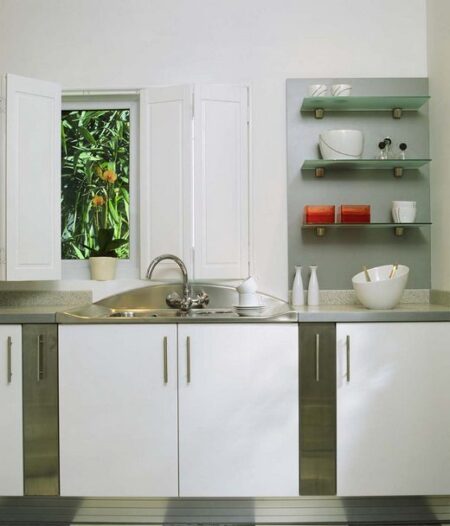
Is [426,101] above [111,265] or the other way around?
above

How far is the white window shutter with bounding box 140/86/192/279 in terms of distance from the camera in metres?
2.94

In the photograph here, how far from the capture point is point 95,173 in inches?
125

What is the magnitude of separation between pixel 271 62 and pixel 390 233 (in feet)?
3.60

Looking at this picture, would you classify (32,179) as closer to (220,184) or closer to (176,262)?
(176,262)

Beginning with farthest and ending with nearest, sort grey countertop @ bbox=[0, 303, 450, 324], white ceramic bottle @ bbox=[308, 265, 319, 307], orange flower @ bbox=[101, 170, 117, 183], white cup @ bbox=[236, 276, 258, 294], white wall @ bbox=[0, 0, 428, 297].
A: orange flower @ bbox=[101, 170, 117, 183] < white wall @ bbox=[0, 0, 428, 297] < white ceramic bottle @ bbox=[308, 265, 319, 307] < white cup @ bbox=[236, 276, 258, 294] < grey countertop @ bbox=[0, 303, 450, 324]

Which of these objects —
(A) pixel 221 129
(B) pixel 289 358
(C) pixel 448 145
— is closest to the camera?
(B) pixel 289 358

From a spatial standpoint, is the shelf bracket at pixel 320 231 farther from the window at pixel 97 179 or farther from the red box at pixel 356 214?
the window at pixel 97 179

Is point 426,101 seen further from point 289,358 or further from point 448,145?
point 289,358

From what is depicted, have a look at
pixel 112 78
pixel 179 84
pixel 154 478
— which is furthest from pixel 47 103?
pixel 154 478

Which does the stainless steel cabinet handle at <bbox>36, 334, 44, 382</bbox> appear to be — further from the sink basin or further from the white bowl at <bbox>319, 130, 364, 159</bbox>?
the white bowl at <bbox>319, 130, 364, 159</bbox>

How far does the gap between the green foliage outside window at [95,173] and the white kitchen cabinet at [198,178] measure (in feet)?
0.76

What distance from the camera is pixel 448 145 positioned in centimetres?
277

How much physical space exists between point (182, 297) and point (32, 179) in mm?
926

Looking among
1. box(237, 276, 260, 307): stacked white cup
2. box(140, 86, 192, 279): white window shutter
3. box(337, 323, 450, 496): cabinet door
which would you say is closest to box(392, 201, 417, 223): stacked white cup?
box(337, 323, 450, 496): cabinet door
